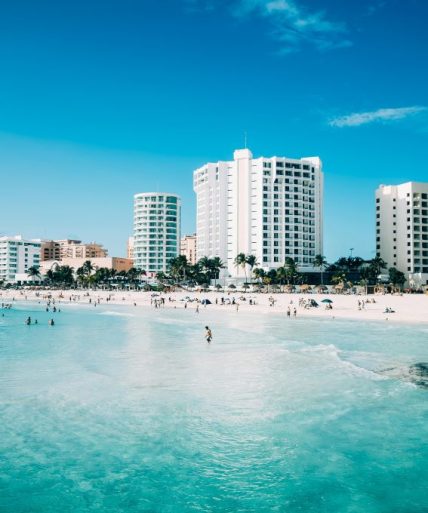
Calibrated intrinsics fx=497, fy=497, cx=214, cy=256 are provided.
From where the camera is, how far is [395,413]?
21.3 metres

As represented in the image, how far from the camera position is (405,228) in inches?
5792

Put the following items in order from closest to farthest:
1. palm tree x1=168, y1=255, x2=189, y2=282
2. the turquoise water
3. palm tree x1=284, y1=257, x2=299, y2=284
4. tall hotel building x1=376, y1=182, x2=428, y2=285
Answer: the turquoise water, palm tree x1=284, y1=257, x2=299, y2=284, tall hotel building x1=376, y1=182, x2=428, y2=285, palm tree x1=168, y1=255, x2=189, y2=282

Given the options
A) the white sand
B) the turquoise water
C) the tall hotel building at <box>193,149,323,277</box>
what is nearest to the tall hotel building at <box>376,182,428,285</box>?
the tall hotel building at <box>193,149,323,277</box>

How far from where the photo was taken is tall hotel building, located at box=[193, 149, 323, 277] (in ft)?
489

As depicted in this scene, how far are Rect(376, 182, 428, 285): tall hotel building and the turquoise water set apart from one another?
4590 inches

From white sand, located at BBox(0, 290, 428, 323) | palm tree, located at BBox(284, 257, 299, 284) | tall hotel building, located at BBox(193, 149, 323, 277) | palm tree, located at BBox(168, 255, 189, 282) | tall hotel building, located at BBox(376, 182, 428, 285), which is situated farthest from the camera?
palm tree, located at BBox(168, 255, 189, 282)

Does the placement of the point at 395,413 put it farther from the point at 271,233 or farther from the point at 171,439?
the point at 271,233

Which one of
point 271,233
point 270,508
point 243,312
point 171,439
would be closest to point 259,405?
point 171,439

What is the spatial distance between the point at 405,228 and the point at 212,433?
141 metres

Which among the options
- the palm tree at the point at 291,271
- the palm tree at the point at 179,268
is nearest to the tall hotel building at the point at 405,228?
the palm tree at the point at 291,271

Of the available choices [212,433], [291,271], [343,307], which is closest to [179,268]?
[291,271]

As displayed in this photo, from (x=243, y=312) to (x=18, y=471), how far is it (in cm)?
7060

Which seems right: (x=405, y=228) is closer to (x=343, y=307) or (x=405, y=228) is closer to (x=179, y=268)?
(x=179, y=268)

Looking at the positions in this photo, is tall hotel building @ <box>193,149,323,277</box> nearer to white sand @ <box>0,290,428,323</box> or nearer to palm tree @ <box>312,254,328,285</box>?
palm tree @ <box>312,254,328,285</box>
